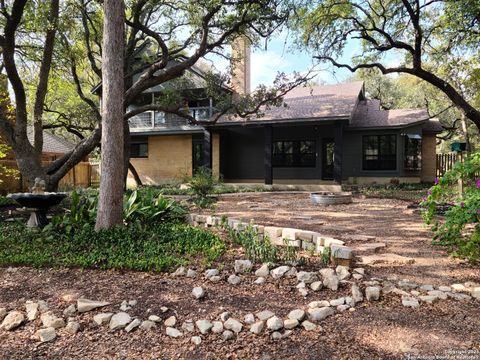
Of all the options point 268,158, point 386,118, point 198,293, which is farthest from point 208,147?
point 198,293

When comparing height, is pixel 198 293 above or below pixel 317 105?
below

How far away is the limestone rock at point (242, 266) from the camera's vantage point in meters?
4.11

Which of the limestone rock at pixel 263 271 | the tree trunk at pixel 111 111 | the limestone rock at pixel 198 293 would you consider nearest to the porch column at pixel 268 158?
the tree trunk at pixel 111 111

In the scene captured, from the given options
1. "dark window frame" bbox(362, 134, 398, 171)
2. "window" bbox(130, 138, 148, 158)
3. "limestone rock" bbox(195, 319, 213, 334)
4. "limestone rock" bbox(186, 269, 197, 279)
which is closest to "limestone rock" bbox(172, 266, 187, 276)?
"limestone rock" bbox(186, 269, 197, 279)

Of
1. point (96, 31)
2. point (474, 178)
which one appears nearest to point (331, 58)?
point (96, 31)

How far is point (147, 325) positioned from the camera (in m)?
3.04

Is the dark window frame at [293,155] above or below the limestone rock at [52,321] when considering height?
above

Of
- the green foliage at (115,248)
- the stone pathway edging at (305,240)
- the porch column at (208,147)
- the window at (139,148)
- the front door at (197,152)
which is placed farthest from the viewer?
the window at (139,148)

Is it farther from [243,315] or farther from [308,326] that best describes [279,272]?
[308,326]

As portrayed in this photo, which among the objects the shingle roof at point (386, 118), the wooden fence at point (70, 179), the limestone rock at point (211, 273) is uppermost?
the shingle roof at point (386, 118)

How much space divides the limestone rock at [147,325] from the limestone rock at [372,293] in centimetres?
207

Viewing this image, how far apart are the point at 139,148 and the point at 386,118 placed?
14336 mm

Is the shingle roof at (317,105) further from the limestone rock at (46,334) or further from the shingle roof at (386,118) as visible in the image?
the limestone rock at (46,334)

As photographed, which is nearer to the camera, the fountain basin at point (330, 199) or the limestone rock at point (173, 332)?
the limestone rock at point (173, 332)
